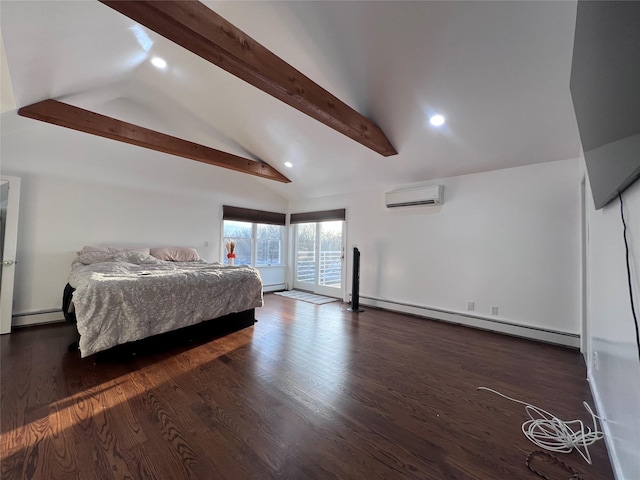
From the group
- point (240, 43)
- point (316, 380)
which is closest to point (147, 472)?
point (316, 380)

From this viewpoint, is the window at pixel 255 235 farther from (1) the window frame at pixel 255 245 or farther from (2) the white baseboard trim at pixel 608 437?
(2) the white baseboard trim at pixel 608 437

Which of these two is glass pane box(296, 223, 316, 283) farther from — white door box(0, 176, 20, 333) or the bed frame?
white door box(0, 176, 20, 333)

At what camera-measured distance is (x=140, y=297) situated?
8.42ft

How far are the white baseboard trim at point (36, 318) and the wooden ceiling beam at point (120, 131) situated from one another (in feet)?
8.15

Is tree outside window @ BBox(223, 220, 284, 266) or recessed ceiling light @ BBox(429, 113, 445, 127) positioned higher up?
recessed ceiling light @ BBox(429, 113, 445, 127)

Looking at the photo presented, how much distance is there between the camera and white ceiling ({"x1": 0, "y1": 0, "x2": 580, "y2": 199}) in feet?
6.53

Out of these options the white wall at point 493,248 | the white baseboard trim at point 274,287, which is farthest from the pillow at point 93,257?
the white wall at point 493,248

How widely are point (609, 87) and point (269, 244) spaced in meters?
6.04

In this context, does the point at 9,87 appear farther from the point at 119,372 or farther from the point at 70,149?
the point at 119,372

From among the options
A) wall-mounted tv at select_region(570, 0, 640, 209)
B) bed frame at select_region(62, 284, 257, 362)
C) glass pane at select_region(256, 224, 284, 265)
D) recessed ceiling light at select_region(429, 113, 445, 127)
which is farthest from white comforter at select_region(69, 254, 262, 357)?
wall-mounted tv at select_region(570, 0, 640, 209)

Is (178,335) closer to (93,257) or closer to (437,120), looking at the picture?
(93,257)

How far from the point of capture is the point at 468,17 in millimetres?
1987

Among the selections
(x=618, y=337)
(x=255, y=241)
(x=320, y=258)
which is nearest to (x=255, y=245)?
(x=255, y=241)

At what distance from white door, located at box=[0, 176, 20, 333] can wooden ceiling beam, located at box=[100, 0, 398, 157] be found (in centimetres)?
312
